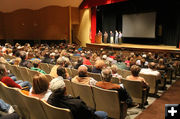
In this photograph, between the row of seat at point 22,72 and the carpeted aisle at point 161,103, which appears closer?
the carpeted aisle at point 161,103

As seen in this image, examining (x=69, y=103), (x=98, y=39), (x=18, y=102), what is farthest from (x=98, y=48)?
(x=69, y=103)

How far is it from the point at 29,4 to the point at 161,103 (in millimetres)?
12418

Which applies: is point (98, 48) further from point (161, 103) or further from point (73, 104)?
point (73, 104)

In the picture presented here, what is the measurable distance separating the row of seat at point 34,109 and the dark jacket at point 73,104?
10 centimetres

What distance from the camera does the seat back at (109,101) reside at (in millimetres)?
2362

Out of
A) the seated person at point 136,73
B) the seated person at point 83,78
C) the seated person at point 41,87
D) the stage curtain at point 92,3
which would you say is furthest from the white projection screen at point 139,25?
the seated person at point 41,87

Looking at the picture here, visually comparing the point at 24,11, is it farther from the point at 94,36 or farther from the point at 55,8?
the point at 94,36

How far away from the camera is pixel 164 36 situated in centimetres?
1238

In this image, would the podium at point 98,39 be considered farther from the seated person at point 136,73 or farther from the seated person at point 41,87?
the seated person at point 41,87

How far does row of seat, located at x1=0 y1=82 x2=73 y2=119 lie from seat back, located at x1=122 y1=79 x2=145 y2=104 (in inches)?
66.7

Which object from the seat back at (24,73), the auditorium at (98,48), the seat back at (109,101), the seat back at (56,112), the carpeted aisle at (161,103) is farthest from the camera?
the seat back at (24,73)

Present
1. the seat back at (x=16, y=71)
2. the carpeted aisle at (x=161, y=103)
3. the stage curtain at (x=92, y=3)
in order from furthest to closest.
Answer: the stage curtain at (x=92, y=3)
the seat back at (x=16, y=71)
the carpeted aisle at (x=161, y=103)

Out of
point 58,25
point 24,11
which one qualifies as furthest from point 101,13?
point 24,11

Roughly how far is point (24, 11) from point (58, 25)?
3.09m
